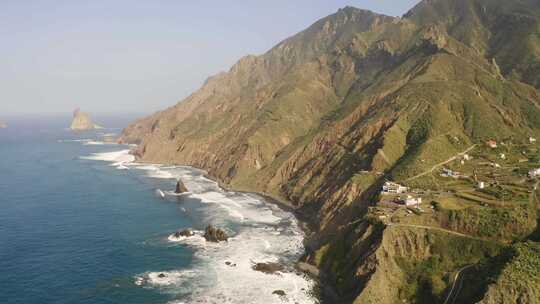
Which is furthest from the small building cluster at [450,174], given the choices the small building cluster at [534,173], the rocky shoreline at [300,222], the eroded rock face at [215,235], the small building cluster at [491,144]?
the eroded rock face at [215,235]

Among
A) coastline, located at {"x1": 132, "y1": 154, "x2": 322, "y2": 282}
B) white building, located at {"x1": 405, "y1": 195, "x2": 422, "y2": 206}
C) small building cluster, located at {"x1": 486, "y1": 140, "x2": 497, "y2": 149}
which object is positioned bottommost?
coastline, located at {"x1": 132, "y1": 154, "x2": 322, "y2": 282}

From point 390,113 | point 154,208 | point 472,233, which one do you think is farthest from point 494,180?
point 154,208

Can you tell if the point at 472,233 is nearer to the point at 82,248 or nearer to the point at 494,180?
the point at 494,180

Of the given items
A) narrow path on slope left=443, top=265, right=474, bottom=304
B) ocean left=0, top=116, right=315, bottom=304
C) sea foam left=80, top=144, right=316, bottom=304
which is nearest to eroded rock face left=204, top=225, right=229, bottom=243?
sea foam left=80, top=144, right=316, bottom=304

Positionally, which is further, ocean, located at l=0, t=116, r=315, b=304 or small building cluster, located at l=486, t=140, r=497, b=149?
small building cluster, located at l=486, t=140, r=497, b=149

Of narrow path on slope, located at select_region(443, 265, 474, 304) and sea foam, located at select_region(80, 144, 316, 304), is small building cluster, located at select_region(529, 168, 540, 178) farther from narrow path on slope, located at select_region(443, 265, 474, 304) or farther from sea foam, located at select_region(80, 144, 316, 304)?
sea foam, located at select_region(80, 144, 316, 304)
